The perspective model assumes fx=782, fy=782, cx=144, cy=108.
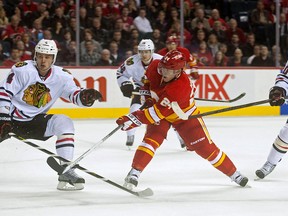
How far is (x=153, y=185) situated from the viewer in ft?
16.3

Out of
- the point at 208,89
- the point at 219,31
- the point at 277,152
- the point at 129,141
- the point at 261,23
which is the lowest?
the point at 208,89

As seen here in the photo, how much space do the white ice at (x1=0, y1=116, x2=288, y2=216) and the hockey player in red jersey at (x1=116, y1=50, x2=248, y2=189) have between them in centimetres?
18

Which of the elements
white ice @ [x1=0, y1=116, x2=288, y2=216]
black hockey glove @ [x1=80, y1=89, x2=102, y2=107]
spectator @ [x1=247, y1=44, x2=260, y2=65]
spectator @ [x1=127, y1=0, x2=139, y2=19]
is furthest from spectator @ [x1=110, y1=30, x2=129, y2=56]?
black hockey glove @ [x1=80, y1=89, x2=102, y2=107]

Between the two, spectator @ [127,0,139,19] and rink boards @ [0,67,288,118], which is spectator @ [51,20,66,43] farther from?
spectator @ [127,0,139,19]

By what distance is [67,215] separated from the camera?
398 cm

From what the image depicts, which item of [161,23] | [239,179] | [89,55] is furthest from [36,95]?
[161,23]

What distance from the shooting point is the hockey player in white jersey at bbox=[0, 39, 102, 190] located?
4.73 metres

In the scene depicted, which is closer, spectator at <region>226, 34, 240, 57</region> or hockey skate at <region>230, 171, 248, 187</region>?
hockey skate at <region>230, 171, 248, 187</region>

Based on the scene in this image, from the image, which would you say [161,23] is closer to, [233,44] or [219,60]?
[219,60]

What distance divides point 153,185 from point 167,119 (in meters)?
0.48

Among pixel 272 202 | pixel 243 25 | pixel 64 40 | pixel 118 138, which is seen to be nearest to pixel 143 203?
pixel 272 202

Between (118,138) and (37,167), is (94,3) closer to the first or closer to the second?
(118,138)

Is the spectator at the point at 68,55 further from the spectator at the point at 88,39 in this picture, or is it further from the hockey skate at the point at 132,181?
the hockey skate at the point at 132,181

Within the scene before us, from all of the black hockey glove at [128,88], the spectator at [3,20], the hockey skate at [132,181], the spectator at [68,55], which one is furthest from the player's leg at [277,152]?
the spectator at [3,20]
